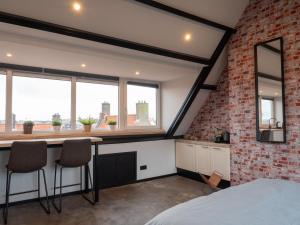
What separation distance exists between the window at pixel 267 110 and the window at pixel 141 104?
265 centimetres

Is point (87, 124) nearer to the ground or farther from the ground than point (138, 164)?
farther from the ground

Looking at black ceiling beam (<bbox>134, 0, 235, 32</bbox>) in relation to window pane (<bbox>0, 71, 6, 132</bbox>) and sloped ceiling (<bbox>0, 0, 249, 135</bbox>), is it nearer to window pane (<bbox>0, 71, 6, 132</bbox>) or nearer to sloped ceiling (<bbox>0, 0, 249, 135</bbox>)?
sloped ceiling (<bbox>0, 0, 249, 135</bbox>)

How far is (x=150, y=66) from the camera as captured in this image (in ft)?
13.1

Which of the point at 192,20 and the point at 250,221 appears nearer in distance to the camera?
the point at 250,221

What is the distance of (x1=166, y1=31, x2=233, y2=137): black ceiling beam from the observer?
3.81 meters

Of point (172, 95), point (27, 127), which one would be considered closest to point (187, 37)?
Result: point (172, 95)

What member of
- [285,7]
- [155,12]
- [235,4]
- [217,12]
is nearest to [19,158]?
[155,12]

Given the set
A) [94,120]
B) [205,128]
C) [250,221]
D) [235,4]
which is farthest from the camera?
[205,128]

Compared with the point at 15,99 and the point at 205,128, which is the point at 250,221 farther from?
the point at 15,99

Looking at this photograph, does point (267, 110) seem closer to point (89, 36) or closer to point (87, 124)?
point (89, 36)

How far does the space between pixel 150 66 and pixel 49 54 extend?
1.68 meters

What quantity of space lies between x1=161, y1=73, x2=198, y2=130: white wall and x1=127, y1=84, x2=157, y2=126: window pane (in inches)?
9.8

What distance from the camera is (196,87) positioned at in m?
4.34

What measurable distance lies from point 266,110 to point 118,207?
105 inches
